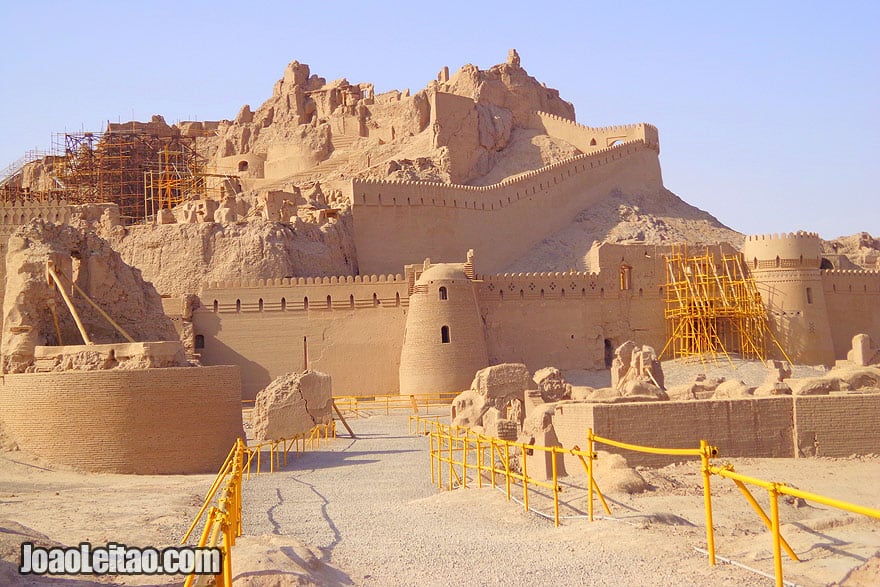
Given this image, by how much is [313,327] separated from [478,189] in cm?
973

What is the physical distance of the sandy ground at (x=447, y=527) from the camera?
7.19m

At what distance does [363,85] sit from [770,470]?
39874mm

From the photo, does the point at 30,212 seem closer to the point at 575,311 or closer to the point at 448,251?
the point at 448,251

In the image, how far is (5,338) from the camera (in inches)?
643

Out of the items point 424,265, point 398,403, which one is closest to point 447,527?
point 398,403

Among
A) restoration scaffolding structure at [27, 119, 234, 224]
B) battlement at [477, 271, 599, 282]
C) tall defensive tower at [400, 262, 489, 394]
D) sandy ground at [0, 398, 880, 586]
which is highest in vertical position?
restoration scaffolding structure at [27, 119, 234, 224]

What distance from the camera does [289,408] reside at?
63.2 ft

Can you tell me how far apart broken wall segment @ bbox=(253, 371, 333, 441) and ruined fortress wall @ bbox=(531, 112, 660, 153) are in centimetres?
2635

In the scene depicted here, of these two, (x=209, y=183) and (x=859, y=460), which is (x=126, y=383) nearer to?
(x=859, y=460)

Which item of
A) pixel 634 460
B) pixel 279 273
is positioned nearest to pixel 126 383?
pixel 634 460

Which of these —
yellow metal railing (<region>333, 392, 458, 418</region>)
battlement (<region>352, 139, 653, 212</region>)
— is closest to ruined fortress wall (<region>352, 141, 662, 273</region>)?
battlement (<region>352, 139, 653, 212</region>)

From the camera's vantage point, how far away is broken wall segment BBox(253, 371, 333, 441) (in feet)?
62.6

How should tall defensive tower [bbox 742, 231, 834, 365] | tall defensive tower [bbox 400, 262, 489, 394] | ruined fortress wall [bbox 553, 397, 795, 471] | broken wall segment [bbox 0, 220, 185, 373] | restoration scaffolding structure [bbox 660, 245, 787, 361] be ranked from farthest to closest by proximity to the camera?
tall defensive tower [bbox 742, 231, 834, 365], restoration scaffolding structure [bbox 660, 245, 787, 361], tall defensive tower [bbox 400, 262, 489, 394], broken wall segment [bbox 0, 220, 185, 373], ruined fortress wall [bbox 553, 397, 795, 471]

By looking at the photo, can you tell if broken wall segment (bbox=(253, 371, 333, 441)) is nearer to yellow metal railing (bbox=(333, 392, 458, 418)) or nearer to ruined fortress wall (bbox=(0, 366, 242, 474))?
ruined fortress wall (bbox=(0, 366, 242, 474))
